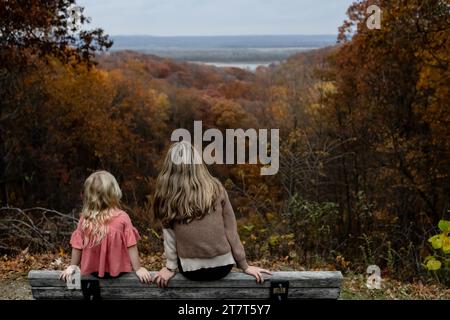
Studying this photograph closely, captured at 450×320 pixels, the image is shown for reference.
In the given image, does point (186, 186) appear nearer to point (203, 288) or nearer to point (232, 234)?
point (232, 234)

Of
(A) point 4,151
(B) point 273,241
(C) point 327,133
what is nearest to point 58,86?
(A) point 4,151

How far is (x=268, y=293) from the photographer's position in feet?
11.9

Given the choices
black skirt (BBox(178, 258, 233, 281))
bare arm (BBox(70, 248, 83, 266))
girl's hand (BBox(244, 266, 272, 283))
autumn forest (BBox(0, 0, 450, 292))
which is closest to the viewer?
girl's hand (BBox(244, 266, 272, 283))

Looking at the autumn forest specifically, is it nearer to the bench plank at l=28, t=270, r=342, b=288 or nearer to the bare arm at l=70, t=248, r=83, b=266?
the bench plank at l=28, t=270, r=342, b=288

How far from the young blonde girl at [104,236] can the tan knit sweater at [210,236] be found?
31 centimetres

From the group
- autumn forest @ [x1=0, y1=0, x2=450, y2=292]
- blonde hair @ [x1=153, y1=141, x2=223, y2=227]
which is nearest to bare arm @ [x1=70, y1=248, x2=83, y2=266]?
blonde hair @ [x1=153, y1=141, x2=223, y2=227]

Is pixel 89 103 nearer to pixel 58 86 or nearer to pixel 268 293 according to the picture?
pixel 58 86

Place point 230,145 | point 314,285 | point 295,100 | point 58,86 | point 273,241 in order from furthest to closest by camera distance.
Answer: point 58,86 → point 230,145 → point 295,100 → point 273,241 → point 314,285

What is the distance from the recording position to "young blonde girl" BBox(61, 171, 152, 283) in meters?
3.71

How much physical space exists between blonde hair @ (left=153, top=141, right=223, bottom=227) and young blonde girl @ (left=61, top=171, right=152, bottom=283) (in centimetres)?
34

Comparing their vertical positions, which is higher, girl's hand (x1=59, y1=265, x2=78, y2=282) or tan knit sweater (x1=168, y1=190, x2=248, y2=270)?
tan knit sweater (x1=168, y1=190, x2=248, y2=270)

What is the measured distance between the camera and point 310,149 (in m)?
13.0

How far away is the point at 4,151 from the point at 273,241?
20002 mm
